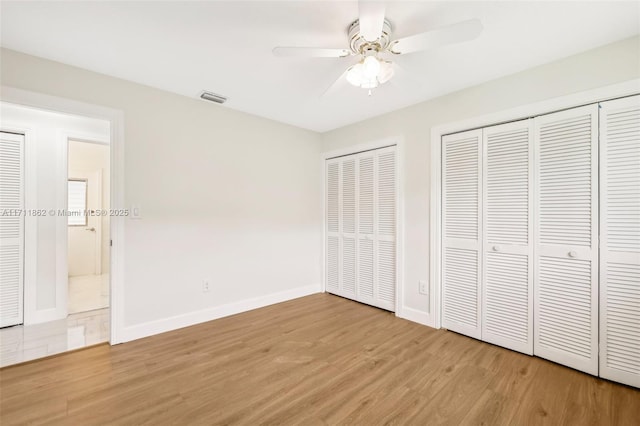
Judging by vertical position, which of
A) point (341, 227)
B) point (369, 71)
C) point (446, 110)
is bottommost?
point (341, 227)

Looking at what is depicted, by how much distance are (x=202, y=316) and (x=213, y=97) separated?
2389 mm

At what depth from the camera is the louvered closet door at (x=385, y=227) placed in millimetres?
3188

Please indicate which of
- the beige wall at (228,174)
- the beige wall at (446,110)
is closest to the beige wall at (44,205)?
the beige wall at (228,174)

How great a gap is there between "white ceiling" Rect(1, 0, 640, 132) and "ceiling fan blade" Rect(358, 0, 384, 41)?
0.23 m

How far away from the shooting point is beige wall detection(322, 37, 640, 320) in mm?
1910

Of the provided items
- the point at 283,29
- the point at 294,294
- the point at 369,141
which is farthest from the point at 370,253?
the point at 283,29

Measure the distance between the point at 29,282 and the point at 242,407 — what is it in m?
3.04

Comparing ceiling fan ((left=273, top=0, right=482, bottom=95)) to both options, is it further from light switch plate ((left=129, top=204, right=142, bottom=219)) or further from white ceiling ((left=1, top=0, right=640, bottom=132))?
light switch plate ((left=129, top=204, right=142, bottom=219))

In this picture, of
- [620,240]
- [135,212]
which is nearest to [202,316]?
[135,212]

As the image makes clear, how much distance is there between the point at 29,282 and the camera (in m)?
2.90

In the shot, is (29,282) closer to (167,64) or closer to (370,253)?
(167,64)

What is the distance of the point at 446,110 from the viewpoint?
2705mm

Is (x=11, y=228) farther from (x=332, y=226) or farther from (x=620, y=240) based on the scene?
(x=620, y=240)

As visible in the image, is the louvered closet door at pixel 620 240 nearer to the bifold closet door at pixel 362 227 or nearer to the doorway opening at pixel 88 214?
the bifold closet door at pixel 362 227
